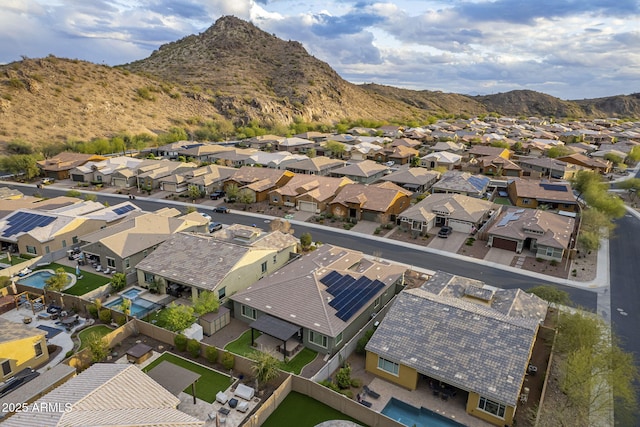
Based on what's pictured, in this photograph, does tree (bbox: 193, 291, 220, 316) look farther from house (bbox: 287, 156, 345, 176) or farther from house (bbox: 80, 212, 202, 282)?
house (bbox: 287, 156, 345, 176)

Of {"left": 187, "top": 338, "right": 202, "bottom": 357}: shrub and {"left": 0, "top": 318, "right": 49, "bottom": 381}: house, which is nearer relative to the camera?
{"left": 0, "top": 318, "right": 49, "bottom": 381}: house

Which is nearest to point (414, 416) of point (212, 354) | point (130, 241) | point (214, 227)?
point (212, 354)

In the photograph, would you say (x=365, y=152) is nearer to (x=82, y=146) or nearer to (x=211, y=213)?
(x=211, y=213)

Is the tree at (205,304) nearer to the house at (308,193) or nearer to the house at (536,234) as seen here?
the house at (308,193)

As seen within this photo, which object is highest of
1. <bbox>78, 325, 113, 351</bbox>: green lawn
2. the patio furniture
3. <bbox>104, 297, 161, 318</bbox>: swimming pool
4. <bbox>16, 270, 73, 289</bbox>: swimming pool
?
<bbox>16, 270, 73, 289</bbox>: swimming pool

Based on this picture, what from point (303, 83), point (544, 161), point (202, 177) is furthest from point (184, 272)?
point (303, 83)

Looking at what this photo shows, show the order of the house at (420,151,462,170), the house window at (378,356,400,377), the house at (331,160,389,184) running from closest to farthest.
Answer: the house window at (378,356,400,377) → the house at (331,160,389,184) → the house at (420,151,462,170)

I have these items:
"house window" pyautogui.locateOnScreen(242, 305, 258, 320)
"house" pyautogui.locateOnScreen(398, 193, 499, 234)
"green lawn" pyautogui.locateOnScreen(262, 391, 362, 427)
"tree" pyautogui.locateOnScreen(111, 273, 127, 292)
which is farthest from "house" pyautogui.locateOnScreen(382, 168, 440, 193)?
"green lawn" pyautogui.locateOnScreen(262, 391, 362, 427)
